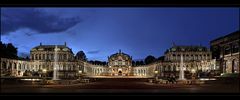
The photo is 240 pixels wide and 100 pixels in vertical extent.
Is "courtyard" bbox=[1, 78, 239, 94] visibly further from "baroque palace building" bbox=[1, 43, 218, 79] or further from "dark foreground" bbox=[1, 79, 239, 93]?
"baroque palace building" bbox=[1, 43, 218, 79]

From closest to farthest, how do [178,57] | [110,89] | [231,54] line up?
[110,89], [231,54], [178,57]

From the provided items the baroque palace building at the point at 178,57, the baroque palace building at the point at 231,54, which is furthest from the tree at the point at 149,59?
the baroque palace building at the point at 231,54

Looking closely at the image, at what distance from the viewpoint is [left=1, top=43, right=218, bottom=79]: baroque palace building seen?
7812 cm

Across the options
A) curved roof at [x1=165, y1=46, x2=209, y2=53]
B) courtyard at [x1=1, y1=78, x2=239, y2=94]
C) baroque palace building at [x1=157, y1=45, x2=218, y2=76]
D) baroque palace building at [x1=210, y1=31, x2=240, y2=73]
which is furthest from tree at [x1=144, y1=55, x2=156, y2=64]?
courtyard at [x1=1, y1=78, x2=239, y2=94]

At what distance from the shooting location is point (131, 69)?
315ft

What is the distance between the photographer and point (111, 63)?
313 feet

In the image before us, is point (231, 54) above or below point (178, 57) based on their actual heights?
below

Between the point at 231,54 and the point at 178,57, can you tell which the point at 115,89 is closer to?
the point at 231,54

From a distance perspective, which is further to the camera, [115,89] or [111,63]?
[111,63]

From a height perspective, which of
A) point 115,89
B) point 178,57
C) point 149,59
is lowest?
point 115,89

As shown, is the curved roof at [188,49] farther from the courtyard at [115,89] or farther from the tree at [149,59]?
the courtyard at [115,89]

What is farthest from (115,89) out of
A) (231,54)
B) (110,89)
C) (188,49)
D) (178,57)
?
(178,57)
